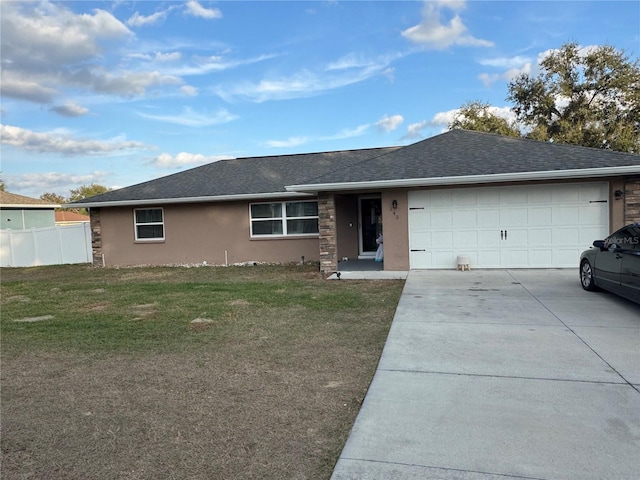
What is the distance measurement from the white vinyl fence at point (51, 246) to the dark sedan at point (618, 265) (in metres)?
19.4

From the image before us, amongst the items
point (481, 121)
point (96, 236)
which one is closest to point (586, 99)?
point (481, 121)

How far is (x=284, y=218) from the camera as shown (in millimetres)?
15742

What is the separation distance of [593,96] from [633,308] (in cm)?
2888

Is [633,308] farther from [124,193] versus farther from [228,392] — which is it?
[124,193]

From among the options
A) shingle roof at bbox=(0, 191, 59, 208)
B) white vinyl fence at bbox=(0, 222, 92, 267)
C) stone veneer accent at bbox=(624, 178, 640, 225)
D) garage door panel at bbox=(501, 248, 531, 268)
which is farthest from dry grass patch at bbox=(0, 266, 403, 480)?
shingle roof at bbox=(0, 191, 59, 208)

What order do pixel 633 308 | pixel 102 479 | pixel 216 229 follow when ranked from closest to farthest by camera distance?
pixel 102 479 → pixel 633 308 → pixel 216 229

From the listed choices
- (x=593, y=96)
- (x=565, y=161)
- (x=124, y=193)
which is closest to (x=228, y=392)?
(x=565, y=161)

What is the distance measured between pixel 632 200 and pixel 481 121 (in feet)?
81.0

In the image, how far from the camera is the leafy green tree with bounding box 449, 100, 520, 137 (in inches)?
1305

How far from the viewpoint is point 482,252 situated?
1212 cm

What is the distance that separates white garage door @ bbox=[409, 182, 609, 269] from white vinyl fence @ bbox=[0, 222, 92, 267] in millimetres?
15399

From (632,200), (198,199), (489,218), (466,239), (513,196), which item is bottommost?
(466,239)

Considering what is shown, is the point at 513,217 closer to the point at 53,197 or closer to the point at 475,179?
the point at 475,179

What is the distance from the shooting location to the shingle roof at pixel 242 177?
1596 cm
